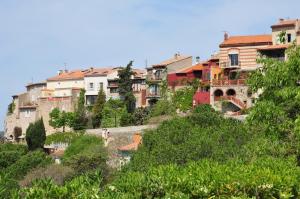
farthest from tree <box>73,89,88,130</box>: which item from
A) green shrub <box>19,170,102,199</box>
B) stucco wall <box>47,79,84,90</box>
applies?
green shrub <box>19,170,102,199</box>

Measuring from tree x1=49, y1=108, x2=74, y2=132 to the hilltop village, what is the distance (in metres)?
1.31

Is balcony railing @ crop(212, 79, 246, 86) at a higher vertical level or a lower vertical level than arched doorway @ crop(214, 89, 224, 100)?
higher

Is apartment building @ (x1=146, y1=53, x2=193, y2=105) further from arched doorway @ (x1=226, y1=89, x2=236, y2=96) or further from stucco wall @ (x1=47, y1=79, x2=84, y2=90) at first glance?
stucco wall @ (x1=47, y1=79, x2=84, y2=90)

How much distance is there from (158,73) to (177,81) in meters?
4.16

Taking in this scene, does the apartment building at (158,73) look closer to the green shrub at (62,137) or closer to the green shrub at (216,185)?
the green shrub at (62,137)

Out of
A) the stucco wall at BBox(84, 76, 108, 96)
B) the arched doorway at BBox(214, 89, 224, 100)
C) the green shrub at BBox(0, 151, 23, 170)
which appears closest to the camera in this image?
the green shrub at BBox(0, 151, 23, 170)

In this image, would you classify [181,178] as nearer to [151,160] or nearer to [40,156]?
[151,160]

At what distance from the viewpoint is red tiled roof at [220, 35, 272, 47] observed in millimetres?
68037

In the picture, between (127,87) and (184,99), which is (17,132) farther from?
(184,99)

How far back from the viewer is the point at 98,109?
7550 cm

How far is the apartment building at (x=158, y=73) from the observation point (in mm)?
73438

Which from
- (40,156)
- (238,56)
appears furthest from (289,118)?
(238,56)

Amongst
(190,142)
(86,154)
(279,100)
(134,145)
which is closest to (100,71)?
(134,145)

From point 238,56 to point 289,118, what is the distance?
4718 cm
